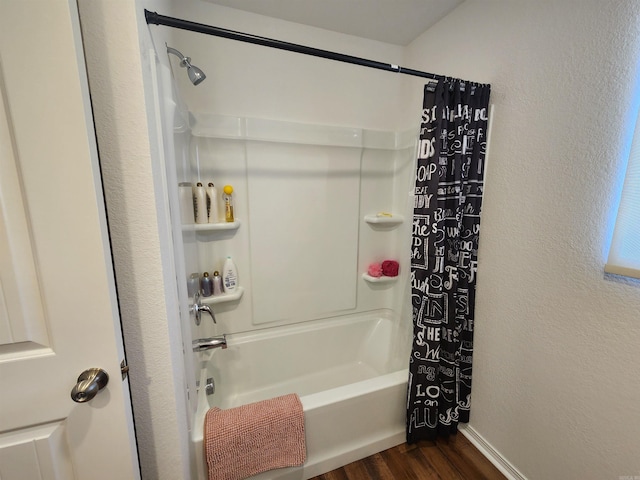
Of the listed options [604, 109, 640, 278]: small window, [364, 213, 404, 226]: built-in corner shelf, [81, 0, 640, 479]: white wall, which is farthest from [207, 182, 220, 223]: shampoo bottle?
[604, 109, 640, 278]: small window

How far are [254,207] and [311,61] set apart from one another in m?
1.07

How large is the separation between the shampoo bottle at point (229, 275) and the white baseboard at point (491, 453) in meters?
1.67

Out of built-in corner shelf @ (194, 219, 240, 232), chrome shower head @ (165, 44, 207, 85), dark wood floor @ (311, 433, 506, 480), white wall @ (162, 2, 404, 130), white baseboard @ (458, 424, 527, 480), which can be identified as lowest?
dark wood floor @ (311, 433, 506, 480)

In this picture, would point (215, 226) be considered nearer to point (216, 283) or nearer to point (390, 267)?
point (216, 283)

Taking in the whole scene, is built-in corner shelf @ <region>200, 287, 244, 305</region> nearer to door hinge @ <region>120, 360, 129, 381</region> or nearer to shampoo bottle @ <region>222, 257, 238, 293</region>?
shampoo bottle @ <region>222, 257, 238, 293</region>

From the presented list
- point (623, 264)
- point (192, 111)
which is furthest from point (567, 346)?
point (192, 111)

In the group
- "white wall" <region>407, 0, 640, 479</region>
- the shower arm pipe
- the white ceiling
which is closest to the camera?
the shower arm pipe

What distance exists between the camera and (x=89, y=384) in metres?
0.62

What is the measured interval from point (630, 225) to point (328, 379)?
6.08 ft

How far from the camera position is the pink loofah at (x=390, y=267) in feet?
6.79

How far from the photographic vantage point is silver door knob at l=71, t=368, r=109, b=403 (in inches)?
23.9

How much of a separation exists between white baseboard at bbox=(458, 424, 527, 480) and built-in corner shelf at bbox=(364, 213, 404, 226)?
1371mm

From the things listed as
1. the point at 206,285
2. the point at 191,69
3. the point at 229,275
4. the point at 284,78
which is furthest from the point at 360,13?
the point at 206,285

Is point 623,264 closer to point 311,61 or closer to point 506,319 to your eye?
point 506,319
